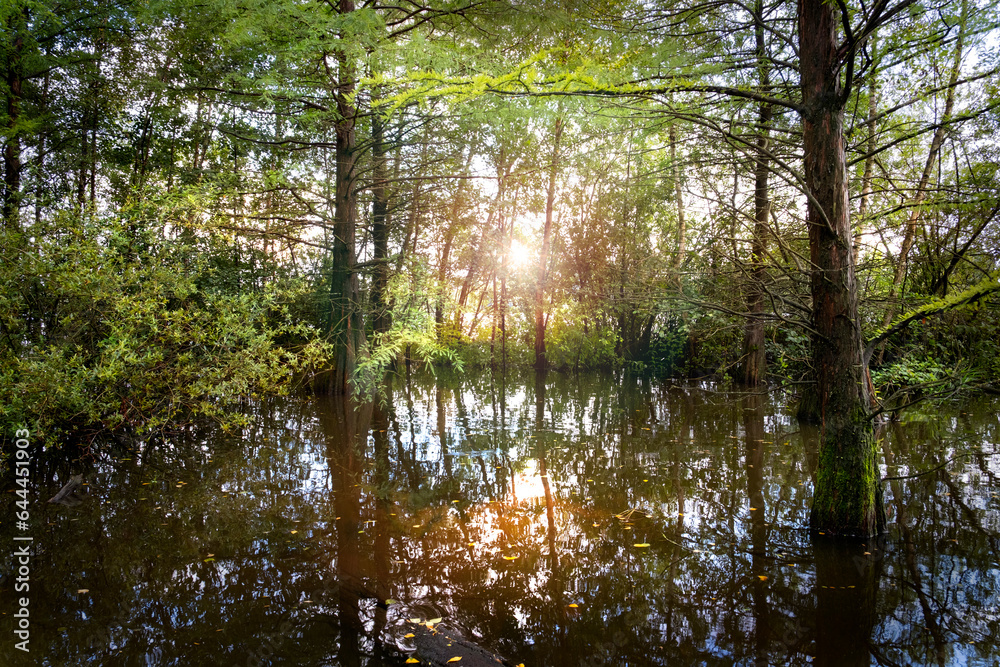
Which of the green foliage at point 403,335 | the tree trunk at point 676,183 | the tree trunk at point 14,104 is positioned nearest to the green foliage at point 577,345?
the tree trunk at point 676,183

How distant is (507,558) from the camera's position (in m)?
4.13

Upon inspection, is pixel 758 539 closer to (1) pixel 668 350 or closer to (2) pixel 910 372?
(2) pixel 910 372

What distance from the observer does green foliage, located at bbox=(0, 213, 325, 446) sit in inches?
217

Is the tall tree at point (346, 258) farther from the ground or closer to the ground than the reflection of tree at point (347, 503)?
farther from the ground

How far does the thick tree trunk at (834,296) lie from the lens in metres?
4.09

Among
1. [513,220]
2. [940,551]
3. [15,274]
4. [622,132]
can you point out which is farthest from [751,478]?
[513,220]

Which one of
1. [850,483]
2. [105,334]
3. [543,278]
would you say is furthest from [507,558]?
[543,278]

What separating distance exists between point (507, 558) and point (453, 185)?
39.3 feet

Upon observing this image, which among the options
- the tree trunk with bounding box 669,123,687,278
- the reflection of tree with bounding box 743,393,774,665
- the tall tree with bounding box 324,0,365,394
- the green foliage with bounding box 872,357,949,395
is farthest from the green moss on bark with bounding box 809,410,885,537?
the tall tree with bounding box 324,0,365,394

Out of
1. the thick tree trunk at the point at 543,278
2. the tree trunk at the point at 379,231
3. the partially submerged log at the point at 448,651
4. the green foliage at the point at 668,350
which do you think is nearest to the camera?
the partially submerged log at the point at 448,651

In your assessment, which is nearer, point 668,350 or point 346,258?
point 346,258

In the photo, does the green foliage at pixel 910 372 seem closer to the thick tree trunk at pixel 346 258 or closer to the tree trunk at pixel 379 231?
the tree trunk at pixel 379 231

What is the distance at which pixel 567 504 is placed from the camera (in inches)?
207

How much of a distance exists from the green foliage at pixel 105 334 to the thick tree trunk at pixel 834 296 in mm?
6748
